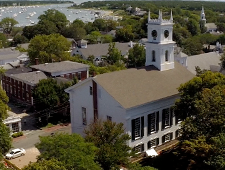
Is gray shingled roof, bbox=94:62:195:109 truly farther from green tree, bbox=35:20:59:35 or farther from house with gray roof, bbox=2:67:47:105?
green tree, bbox=35:20:59:35

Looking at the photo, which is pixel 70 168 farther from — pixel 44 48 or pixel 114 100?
pixel 44 48

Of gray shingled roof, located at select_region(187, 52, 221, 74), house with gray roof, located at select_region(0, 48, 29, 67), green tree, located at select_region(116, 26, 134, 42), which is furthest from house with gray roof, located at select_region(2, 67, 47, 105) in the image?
green tree, located at select_region(116, 26, 134, 42)

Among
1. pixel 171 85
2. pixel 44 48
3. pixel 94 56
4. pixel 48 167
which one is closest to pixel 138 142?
pixel 171 85

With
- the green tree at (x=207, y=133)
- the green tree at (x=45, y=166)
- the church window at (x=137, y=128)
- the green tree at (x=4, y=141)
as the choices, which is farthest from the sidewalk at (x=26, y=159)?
the green tree at (x=207, y=133)

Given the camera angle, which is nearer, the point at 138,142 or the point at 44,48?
the point at 138,142

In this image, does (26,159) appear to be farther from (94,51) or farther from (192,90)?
(94,51)

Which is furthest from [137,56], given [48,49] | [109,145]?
[109,145]
